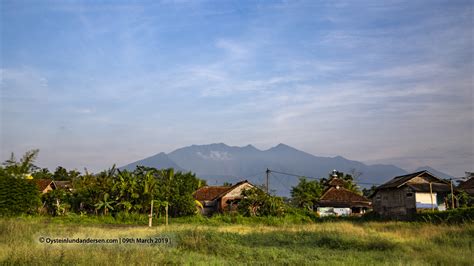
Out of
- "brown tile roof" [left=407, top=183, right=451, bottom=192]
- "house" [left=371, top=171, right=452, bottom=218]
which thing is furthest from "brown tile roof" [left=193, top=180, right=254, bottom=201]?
"brown tile roof" [left=407, top=183, right=451, bottom=192]

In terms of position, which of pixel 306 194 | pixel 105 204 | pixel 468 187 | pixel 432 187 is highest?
pixel 432 187

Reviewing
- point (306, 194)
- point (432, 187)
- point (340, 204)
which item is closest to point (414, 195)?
point (432, 187)

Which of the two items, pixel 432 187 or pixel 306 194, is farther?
pixel 306 194

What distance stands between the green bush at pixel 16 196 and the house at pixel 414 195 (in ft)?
107

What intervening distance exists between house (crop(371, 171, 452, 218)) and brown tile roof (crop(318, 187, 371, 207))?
401 inches

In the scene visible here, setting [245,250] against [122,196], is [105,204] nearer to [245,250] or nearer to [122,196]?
[122,196]

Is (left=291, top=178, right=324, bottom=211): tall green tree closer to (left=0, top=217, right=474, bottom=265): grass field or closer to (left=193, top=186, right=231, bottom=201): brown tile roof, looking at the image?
(left=193, top=186, right=231, bottom=201): brown tile roof

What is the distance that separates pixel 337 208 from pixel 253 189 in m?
14.4

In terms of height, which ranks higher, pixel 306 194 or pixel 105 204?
pixel 306 194

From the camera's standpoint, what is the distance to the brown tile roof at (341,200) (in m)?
51.8

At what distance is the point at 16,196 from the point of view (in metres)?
34.6

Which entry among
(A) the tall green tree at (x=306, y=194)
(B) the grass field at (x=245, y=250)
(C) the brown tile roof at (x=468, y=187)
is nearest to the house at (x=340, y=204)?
(A) the tall green tree at (x=306, y=194)

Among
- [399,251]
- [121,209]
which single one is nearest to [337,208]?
[121,209]

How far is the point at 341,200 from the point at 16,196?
36.1m
